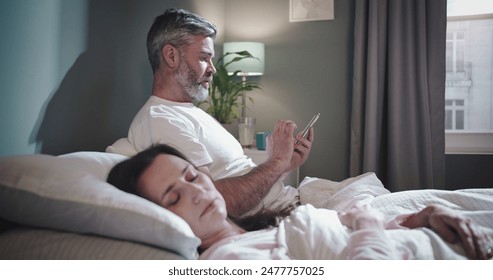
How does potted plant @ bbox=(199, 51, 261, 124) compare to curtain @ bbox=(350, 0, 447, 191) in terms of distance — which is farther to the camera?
curtain @ bbox=(350, 0, 447, 191)

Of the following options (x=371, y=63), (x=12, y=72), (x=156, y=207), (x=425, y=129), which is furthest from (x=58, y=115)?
(x=425, y=129)

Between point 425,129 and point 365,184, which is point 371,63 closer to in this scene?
point 425,129

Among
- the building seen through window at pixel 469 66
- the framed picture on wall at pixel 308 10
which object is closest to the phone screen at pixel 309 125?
Result: the framed picture on wall at pixel 308 10

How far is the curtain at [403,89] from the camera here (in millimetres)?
1890

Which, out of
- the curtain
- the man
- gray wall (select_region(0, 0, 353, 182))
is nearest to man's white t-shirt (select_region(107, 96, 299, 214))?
the man

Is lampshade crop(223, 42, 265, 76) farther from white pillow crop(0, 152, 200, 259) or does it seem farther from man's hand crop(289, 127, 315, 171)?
white pillow crop(0, 152, 200, 259)

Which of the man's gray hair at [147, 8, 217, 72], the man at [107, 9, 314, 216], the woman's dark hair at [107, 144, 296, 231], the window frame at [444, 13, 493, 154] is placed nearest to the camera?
the woman's dark hair at [107, 144, 296, 231]

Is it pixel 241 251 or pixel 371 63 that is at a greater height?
pixel 371 63

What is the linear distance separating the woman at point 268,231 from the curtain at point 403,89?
123cm

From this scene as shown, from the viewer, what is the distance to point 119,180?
700 millimetres

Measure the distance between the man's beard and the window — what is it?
1.21m

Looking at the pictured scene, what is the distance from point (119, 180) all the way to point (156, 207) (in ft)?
0.44

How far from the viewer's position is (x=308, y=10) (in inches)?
77.0

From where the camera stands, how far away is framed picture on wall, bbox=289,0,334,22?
193cm
